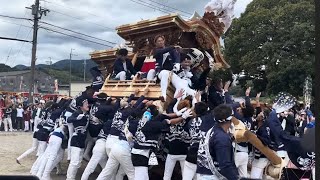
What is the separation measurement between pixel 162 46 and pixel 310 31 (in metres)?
20.4

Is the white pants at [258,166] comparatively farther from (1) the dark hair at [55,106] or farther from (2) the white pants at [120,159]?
(1) the dark hair at [55,106]

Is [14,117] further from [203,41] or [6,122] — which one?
[203,41]

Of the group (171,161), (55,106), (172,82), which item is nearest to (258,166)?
(171,161)

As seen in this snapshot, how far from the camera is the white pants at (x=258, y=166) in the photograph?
7.95 m

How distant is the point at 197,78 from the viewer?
32.7 ft

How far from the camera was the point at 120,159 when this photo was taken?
8109mm

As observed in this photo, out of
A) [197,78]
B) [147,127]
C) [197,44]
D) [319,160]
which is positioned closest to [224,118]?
[147,127]

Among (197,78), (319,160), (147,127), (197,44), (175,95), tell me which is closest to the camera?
(319,160)

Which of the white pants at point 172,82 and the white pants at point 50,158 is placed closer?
the white pants at point 172,82

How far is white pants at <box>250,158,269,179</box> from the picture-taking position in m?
7.95

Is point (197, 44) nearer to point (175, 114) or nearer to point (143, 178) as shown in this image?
point (175, 114)

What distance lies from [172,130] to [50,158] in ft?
10.1

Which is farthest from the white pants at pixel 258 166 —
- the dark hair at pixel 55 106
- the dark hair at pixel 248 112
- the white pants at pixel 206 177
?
the dark hair at pixel 55 106

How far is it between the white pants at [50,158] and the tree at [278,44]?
67.9 feet
